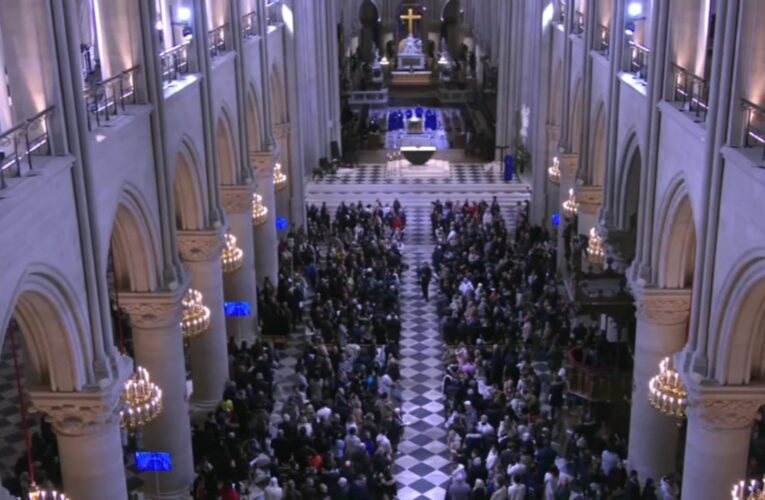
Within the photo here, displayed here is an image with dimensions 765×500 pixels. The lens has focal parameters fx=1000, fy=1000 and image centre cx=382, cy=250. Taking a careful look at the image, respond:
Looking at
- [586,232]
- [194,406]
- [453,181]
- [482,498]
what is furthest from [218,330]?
[453,181]

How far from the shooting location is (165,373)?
17266 millimetres

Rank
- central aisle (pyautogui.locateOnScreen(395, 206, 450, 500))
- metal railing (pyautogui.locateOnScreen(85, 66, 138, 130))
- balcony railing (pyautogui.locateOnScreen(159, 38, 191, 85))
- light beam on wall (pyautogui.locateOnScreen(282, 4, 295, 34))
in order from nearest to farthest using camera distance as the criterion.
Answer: metal railing (pyautogui.locateOnScreen(85, 66, 138, 130)) → balcony railing (pyautogui.locateOnScreen(159, 38, 191, 85)) → central aisle (pyautogui.locateOnScreen(395, 206, 450, 500)) → light beam on wall (pyautogui.locateOnScreen(282, 4, 295, 34))

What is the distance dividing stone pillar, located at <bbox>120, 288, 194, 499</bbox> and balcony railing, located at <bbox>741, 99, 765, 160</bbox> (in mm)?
9279

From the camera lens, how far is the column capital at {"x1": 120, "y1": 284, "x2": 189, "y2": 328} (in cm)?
1652

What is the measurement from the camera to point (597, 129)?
2325 cm

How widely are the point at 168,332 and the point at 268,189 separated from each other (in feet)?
35.3

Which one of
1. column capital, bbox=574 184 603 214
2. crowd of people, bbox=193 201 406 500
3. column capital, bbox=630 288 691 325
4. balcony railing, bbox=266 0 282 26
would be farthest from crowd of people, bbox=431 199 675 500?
balcony railing, bbox=266 0 282 26

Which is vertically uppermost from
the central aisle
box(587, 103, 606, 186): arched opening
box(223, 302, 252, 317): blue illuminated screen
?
box(587, 103, 606, 186): arched opening

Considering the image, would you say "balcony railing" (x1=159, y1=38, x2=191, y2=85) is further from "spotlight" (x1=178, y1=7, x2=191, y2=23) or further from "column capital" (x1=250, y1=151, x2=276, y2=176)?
"column capital" (x1=250, y1=151, x2=276, y2=176)

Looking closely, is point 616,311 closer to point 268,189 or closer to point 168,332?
point 168,332

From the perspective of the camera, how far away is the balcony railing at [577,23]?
85.5 feet

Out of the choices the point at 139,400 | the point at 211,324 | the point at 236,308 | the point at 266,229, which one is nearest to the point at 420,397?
the point at 236,308

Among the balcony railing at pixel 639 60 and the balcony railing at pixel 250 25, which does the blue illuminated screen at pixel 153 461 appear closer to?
the balcony railing at pixel 639 60

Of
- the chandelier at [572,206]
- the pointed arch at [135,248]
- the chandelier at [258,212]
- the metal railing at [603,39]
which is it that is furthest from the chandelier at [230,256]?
the metal railing at [603,39]
